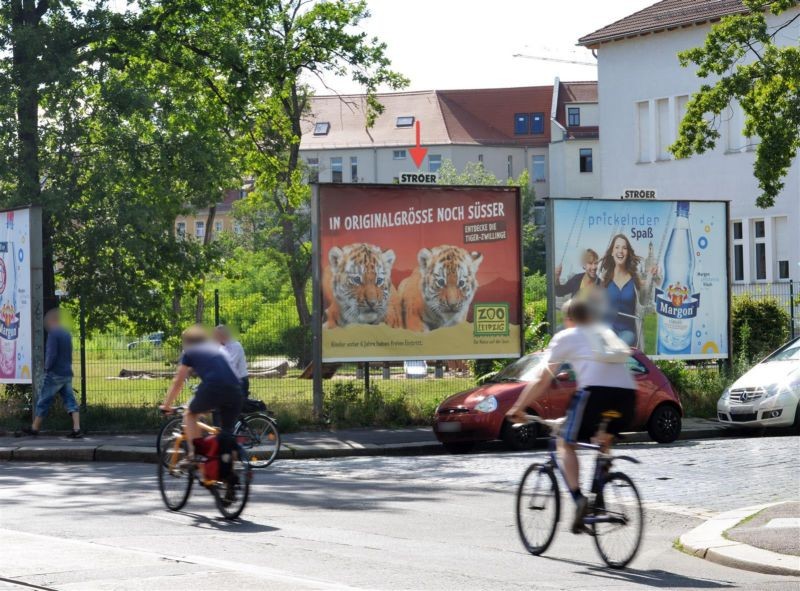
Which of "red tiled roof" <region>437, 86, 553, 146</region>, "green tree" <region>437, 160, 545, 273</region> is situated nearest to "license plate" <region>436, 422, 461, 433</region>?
"green tree" <region>437, 160, 545, 273</region>

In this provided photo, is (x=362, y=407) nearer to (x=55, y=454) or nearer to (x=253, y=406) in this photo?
(x=55, y=454)

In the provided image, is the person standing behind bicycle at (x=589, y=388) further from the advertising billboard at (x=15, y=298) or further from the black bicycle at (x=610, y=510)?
the advertising billboard at (x=15, y=298)

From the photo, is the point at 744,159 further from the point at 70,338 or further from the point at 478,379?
the point at 70,338

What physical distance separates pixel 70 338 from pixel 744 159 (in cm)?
3344

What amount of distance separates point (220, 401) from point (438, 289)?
11464 millimetres

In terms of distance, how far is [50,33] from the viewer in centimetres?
2330

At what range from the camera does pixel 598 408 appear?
916cm

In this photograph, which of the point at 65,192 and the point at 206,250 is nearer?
the point at 65,192

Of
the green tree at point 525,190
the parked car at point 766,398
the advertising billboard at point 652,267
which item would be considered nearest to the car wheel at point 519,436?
the parked car at point 766,398

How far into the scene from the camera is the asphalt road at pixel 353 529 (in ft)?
27.3

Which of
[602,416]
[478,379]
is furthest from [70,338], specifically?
[602,416]

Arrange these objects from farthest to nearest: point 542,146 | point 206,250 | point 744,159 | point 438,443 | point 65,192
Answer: point 542,146
point 744,159
point 206,250
point 65,192
point 438,443

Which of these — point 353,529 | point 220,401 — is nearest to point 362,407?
point 220,401

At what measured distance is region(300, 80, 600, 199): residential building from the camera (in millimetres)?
107312
